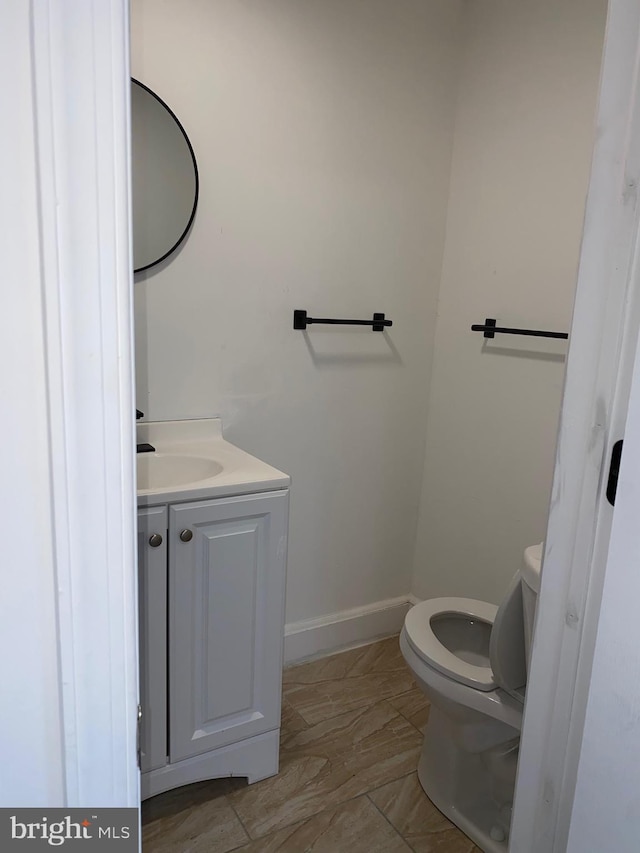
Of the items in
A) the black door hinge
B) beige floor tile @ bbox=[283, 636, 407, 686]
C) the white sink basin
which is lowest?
beige floor tile @ bbox=[283, 636, 407, 686]

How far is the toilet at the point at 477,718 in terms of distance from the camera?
148 cm

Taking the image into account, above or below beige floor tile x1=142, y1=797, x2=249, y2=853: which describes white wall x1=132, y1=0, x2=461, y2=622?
above

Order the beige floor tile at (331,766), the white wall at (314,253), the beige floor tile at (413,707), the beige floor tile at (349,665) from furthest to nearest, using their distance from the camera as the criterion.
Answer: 1. the beige floor tile at (349,665)
2. the beige floor tile at (413,707)
3. the white wall at (314,253)
4. the beige floor tile at (331,766)

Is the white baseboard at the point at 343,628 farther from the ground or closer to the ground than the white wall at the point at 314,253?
closer to the ground

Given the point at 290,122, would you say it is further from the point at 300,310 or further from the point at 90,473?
the point at 90,473

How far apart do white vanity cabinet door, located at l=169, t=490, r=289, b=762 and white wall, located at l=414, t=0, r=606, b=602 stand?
880mm

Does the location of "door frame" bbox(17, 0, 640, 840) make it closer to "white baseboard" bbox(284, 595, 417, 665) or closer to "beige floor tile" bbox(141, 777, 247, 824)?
"beige floor tile" bbox(141, 777, 247, 824)

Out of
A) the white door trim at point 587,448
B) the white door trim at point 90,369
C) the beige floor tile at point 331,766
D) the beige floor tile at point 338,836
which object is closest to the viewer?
the white door trim at point 90,369

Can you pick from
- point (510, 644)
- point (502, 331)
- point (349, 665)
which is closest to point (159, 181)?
point (502, 331)

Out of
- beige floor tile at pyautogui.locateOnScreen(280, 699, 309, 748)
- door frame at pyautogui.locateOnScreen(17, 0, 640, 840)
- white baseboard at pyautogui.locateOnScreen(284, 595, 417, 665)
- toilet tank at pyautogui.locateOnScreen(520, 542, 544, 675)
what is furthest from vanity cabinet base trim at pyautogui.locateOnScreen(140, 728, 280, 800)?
door frame at pyautogui.locateOnScreen(17, 0, 640, 840)

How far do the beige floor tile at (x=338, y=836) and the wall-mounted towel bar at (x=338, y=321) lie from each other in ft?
4.48

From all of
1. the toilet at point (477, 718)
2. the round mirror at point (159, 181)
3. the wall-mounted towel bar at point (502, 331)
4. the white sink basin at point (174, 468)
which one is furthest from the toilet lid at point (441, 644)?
the round mirror at point (159, 181)

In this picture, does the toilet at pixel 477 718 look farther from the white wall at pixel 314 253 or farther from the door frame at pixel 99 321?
the door frame at pixel 99 321

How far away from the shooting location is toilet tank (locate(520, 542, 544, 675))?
50.3 inches
